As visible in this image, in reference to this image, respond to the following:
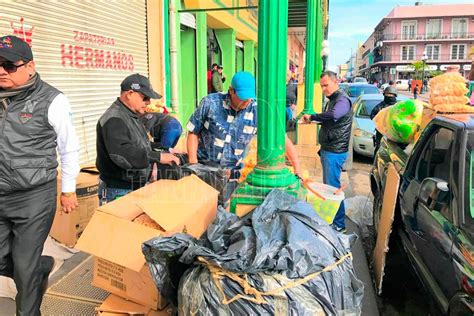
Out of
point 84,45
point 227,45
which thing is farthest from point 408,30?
point 84,45

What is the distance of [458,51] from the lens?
7481 cm

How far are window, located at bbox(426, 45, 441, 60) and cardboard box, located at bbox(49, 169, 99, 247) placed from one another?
3191 inches

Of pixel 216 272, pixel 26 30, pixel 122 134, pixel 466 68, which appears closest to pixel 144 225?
pixel 216 272

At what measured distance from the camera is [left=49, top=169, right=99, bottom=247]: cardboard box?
4.53m

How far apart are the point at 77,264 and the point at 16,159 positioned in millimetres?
1793

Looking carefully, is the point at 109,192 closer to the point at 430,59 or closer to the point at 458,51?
the point at 430,59

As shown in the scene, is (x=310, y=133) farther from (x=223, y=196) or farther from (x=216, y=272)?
(x=216, y=272)

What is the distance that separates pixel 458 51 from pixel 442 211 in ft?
274

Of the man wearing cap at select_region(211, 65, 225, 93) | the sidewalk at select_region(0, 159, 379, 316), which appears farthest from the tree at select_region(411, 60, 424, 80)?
the sidewalk at select_region(0, 159, 379, 316)

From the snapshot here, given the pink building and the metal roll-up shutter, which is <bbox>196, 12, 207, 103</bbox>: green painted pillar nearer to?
the metal roll-up shutter

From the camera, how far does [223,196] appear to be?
3578 mm

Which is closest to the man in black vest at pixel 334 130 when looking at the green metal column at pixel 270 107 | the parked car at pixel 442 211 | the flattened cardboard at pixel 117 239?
the parked car at pixel 442 211

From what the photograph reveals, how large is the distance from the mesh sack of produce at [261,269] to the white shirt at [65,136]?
1.19m

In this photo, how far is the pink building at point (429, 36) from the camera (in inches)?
2867
